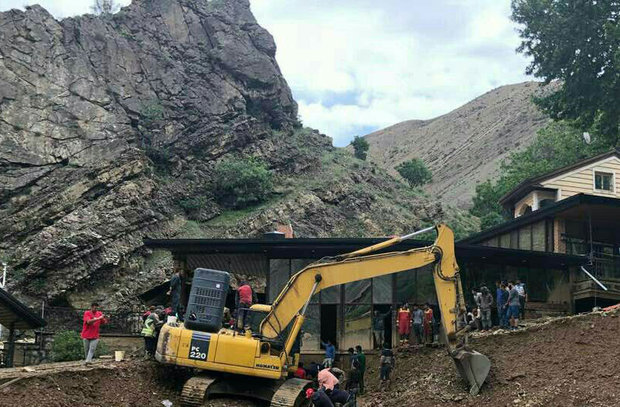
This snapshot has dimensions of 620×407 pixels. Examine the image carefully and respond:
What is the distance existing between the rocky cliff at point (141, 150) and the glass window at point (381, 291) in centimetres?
2319

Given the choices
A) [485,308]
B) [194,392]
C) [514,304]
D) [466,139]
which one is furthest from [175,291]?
[466,139]

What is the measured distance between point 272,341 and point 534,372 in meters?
6.93

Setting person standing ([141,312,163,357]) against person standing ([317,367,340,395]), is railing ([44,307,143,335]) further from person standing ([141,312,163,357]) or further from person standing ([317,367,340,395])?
person standing ([317,367,340,395])

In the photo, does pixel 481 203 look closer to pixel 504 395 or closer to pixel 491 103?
pixel 504 395

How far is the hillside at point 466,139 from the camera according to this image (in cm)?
12938

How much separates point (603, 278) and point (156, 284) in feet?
90.4

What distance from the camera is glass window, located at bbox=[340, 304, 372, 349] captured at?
28.9 meters

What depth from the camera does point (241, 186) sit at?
6094 centimetres

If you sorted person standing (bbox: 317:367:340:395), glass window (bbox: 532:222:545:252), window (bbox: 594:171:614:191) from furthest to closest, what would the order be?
1. window (bbox: 594:171:614:191)
2. glass window (bbox: 532:222:545:252)
3. person standing (bbox: 317:367:340:395)

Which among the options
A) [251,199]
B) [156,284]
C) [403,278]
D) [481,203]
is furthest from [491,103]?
[403,278]

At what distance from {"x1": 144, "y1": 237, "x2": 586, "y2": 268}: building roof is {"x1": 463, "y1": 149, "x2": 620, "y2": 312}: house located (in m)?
2.16

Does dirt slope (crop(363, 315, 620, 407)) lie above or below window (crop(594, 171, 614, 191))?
below

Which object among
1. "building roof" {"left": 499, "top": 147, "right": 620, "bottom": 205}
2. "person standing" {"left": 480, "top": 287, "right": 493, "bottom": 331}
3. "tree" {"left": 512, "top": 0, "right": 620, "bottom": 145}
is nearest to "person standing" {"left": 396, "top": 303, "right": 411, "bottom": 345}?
"person standing" {"left": 480, "top": 287, "right": 493, "bottom": 331}

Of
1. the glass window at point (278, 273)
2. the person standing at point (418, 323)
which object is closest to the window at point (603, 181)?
the person standing at point (418, 323)
